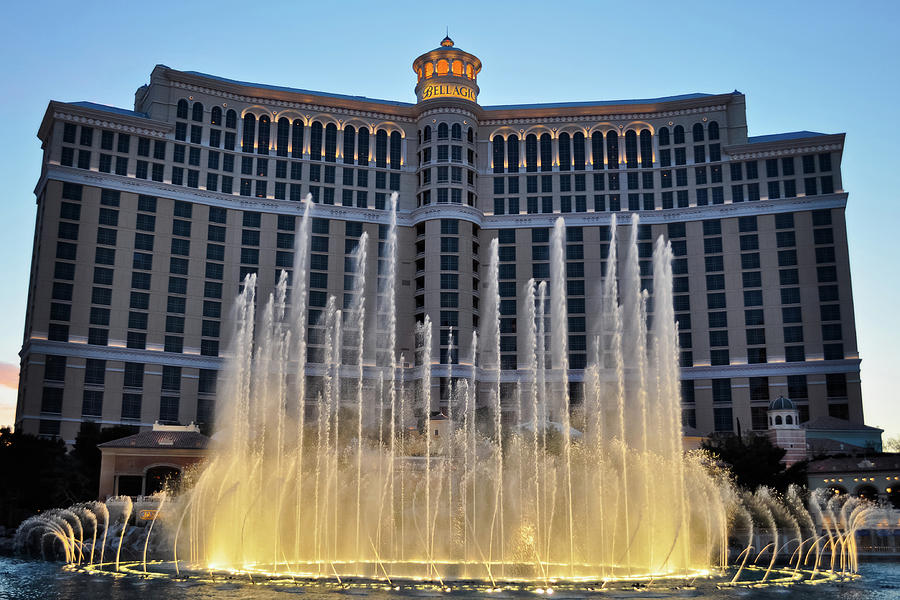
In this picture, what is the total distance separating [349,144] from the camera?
3991 inches

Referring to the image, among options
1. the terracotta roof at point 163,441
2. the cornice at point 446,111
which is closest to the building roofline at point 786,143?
the cornice at point 446,111

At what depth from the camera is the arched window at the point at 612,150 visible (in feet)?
334

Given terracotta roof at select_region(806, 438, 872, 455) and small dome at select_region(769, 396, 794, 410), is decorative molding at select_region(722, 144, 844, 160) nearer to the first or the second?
small dome at select_region(769, 396, 794, 410)

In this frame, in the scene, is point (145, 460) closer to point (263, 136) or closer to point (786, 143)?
point (263, 136)

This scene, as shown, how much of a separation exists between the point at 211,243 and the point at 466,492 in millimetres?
58357

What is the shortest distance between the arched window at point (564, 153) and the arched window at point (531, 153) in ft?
9.79

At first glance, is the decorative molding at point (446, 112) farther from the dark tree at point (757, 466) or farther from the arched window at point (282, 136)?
the dark tree at point (757, 466)

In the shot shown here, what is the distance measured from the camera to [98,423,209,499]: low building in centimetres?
6156

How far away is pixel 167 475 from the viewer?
64.4 metres

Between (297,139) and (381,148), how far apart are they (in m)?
9.86

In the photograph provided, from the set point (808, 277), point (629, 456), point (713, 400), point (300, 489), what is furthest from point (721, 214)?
point (300, 489)

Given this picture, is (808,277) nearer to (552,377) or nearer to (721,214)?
(721,214)

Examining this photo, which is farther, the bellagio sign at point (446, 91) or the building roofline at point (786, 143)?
the bellagio sign at point (446, 91)

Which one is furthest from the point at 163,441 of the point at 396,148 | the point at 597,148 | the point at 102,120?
the point at 597,148
